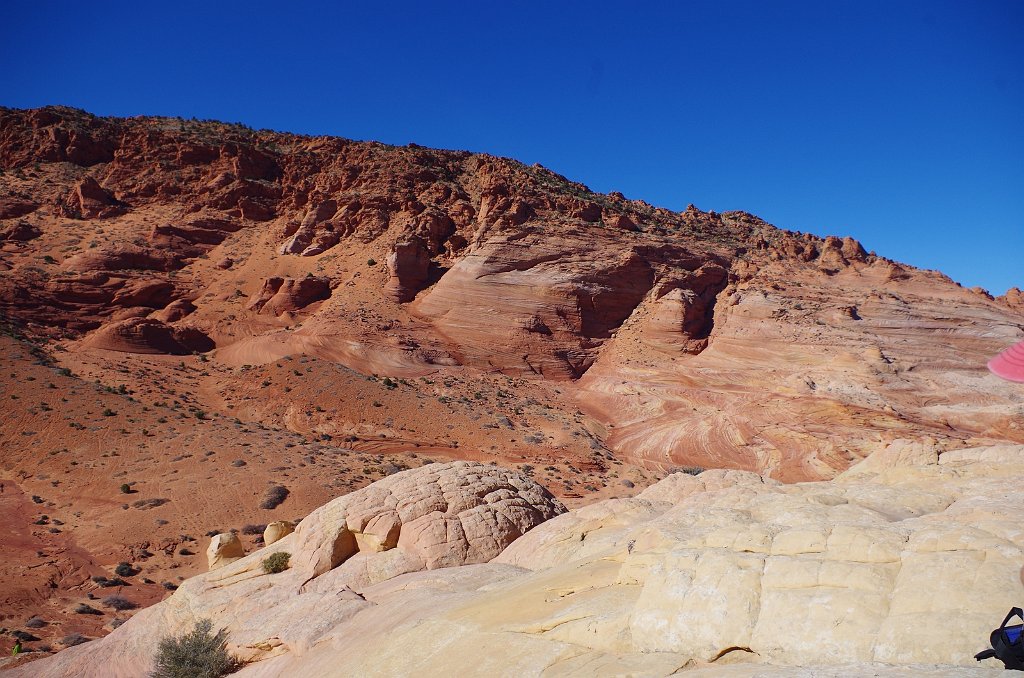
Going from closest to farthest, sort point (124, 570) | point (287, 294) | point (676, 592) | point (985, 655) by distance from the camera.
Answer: point (985, 655)
point (676, 592)
point (124, 570)
point (287, 294)

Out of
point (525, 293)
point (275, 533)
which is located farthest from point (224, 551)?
point (525, 293)

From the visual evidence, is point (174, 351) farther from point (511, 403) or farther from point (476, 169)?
point (476, 169)

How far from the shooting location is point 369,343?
35500 millimetres

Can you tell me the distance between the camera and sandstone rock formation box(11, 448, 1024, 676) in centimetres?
428

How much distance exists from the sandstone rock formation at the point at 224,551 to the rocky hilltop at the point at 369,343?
Result: 1.80 meters

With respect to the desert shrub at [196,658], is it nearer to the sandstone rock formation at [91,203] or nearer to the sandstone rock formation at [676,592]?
the sandstone rock formation at [676,592]

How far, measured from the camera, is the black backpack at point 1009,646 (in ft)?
10.7

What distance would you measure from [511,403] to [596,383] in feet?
21.3

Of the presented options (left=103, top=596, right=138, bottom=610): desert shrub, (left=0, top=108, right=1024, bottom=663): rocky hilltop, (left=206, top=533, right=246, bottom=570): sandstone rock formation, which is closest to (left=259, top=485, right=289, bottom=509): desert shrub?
(left=0, top=108, right=1024, bottom=663): rocky hilltop

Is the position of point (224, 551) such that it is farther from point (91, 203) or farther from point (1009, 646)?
point (91, 203)

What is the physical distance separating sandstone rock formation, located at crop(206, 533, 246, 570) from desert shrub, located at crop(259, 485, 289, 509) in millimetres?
4219

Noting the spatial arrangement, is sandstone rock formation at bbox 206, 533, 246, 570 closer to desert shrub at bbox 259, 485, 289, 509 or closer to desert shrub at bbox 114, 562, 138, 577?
desert shrub at bbox 114, 562, 138, 577

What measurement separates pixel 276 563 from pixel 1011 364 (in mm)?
12167

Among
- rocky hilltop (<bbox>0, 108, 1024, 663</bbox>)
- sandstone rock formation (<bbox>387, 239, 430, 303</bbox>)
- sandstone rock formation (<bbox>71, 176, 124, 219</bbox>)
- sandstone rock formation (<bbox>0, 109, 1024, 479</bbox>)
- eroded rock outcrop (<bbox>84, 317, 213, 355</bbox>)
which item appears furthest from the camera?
sandstone rock formation (<bbox>71, 176, 124, 219</bbox>)
